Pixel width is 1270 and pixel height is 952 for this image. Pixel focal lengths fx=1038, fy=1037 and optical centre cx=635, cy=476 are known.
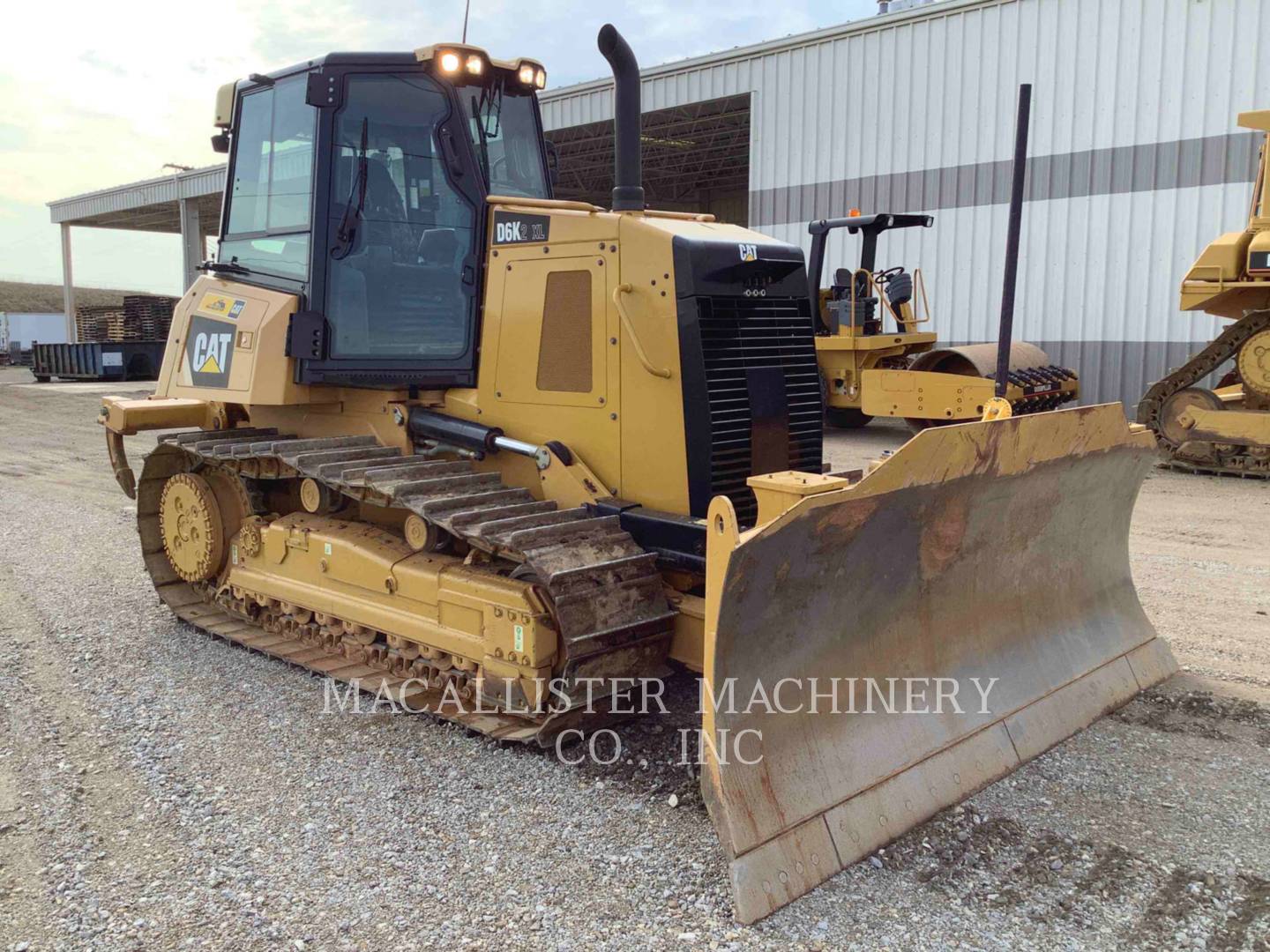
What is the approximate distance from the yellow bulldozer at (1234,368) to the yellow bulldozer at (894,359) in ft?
5.77

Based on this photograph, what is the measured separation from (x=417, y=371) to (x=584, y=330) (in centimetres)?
99

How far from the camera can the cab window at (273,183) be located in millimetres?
5105

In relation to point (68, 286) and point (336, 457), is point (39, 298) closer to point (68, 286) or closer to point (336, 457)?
point (68, 286)

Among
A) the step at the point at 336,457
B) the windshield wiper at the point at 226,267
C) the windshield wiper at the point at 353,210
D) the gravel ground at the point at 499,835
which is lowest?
the gravel ground at the point at 499,835

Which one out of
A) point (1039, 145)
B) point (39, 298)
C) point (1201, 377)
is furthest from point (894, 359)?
point (39, 298)

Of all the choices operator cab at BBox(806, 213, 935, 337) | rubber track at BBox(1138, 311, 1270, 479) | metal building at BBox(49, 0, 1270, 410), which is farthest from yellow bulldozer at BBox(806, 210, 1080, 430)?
rubber track at BBox(1138, 311, 1270, 479)

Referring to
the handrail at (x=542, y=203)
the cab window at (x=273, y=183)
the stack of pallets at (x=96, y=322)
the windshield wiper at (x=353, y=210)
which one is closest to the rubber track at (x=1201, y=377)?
the handrail at (x=542, y=203)

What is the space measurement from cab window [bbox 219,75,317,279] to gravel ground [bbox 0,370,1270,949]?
2.13m

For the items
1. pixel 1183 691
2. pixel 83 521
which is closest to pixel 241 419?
pixel 83 521

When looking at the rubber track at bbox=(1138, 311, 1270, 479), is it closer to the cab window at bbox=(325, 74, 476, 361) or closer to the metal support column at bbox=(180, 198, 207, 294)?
the cab window at bbox=(325, 74, 476, 361)

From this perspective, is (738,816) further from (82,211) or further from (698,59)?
(82,211)

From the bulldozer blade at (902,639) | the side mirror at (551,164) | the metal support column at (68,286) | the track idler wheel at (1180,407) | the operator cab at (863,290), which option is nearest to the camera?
the bulldozer blade at (902,639)

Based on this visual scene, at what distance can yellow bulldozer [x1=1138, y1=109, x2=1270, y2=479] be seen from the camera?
34.3ft

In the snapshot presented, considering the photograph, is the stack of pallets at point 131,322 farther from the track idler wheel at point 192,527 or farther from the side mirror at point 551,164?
the side mirror at point 551,164
